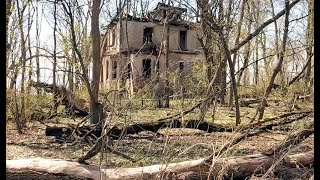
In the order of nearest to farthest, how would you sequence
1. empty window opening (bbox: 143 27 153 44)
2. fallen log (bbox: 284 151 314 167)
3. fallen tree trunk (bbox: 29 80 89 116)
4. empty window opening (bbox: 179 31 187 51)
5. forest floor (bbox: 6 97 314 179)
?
fallen log (bbox: 284 151 314 167) → forest floor (bbox: 6 97 314 179) → fallen tree trunk (bbox: 29 80 89 116) → empty window opening (bbox: 143 27 153 44) → empty window opening (bbox: 179 31 187 51)

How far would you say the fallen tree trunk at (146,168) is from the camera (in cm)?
377

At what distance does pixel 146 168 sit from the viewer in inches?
161

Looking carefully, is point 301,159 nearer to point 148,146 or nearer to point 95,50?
point 148,146

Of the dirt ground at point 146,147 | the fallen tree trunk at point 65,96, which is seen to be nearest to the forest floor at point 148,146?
the dirt ground at point 146,147

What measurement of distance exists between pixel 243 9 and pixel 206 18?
1.34 meters

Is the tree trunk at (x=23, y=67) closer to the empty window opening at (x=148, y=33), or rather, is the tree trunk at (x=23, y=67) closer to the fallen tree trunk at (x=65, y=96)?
the fallen tree trunk at (x=65, y=96)

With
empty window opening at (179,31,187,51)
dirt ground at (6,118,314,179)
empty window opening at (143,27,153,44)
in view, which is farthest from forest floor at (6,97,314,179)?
empty window opening at (179,31,187,51)

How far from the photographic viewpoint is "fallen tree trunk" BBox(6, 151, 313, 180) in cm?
377

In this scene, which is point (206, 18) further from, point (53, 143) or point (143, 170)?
point (143, 170)

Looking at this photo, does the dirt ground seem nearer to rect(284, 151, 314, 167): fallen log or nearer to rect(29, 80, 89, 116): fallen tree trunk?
rect(284, 151, 314, 167): fallen log

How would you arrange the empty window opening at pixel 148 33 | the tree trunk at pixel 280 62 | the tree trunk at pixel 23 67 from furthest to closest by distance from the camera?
the empty window opening at pixel 148 33 < the tree trunk at pixel 280 62 < the tree trunk at pixel 23 67
